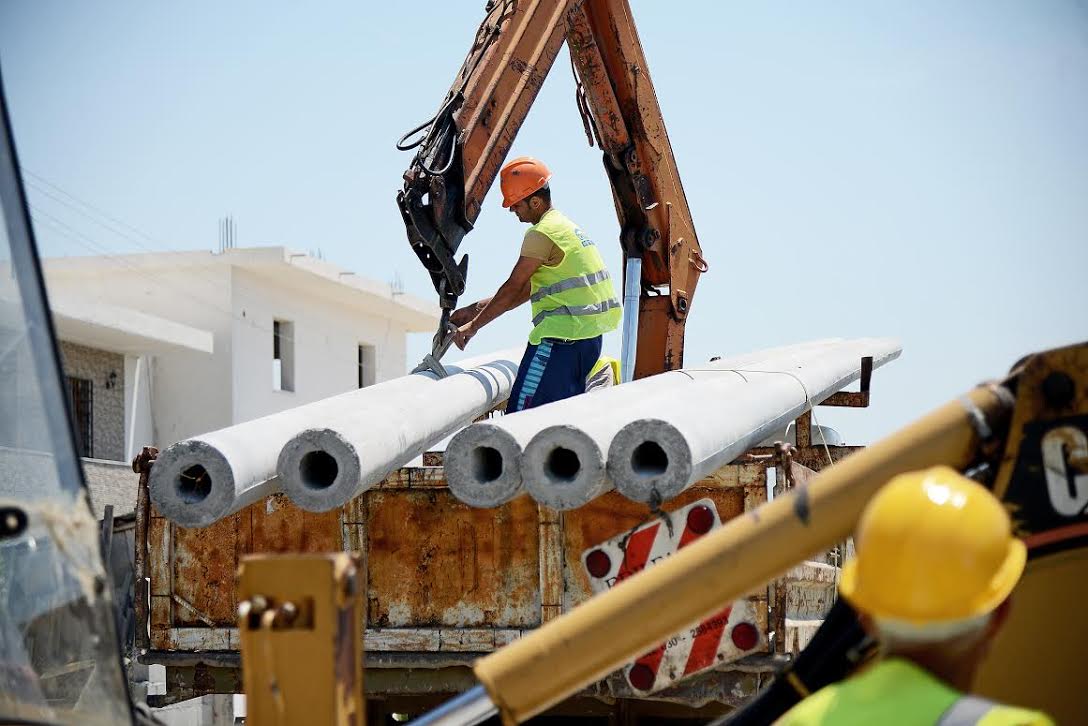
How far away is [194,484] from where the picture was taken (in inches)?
205

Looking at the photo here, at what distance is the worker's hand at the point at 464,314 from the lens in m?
7.55

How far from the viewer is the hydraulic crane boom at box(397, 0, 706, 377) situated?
735 centimetres

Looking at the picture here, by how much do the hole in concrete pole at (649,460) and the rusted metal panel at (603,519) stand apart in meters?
0.94

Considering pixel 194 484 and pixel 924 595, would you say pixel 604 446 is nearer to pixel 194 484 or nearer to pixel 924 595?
pixel 194 484

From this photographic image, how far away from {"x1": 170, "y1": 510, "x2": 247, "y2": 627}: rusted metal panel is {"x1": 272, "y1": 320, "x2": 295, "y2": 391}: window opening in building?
22.3 m

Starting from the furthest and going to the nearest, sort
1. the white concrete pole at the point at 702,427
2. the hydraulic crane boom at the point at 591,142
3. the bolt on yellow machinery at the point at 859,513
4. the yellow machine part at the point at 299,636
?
the hydraulic crane boom at the point at 591,142, the white concrete pole at the point at 702,427, the bolt on yellow machinery at the point at 859,513, the yellow machine part at the point at 299,636

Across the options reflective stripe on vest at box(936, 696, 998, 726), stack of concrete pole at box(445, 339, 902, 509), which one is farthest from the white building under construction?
reflective stripe on vest at box(936, 696, 998, 726)

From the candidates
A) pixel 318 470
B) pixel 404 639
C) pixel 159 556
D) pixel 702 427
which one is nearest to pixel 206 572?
pixel 159 556

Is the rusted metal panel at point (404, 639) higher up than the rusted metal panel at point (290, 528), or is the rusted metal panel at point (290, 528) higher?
the rusted metal panel at point (290, 528)

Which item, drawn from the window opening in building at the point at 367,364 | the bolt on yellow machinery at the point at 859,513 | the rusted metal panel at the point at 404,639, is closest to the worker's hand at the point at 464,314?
the rusted metal panel at the point at 404,639

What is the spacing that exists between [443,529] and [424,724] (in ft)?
10.7

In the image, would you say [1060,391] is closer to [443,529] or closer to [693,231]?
[443,529]

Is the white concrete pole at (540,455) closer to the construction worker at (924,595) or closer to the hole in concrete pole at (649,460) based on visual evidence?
the hole in concrete pole at (649,460)

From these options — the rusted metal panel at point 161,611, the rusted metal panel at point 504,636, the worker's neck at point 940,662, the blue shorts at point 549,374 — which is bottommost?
the rusted metal panel at point 504,636
